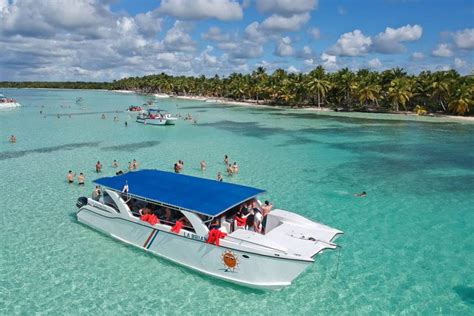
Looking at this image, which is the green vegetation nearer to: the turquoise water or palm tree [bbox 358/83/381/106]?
palm tree [bbox 358/83/381/106]

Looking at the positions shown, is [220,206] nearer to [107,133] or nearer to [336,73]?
[107,133]

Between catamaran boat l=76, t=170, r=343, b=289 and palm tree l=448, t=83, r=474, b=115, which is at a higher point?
palm tree l=448, t=83, r=474, b=115

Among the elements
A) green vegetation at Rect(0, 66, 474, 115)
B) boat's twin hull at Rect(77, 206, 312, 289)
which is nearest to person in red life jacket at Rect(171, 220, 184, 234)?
boat's twin hull at Rect(77, 206, 312, 289)

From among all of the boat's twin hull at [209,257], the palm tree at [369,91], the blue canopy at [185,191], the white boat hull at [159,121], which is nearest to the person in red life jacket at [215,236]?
the boat's twin hull at [209,257]

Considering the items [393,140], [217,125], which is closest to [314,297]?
[393,140]

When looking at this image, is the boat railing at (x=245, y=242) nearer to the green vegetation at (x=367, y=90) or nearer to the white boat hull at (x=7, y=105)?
the green vegetation at (x=367, y=90)

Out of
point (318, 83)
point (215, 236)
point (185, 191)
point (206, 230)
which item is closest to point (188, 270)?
point (206, 230)

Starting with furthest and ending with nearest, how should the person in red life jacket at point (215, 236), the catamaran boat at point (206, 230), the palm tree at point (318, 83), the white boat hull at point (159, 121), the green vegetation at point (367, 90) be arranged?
1. the palm tree at point (318, 83)
2. the green vegetation at point (367, 90)
3. the white boat hull at point (159, 121)
4. the person in red life jacket at point (215, 236)
5. the catamaran boat at point (206, 230)
